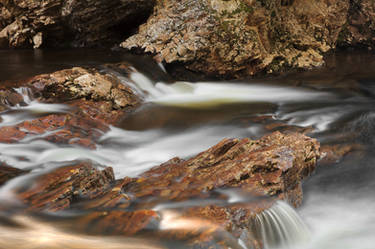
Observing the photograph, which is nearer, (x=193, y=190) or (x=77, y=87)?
(x=193, y=190)

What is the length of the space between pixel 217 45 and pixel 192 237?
22.9 ft

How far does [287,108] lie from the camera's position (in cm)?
773

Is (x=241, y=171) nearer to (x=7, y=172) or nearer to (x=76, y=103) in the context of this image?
(x=7, y=172)

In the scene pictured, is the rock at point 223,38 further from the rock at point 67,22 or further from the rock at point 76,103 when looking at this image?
the rock at point 76,103

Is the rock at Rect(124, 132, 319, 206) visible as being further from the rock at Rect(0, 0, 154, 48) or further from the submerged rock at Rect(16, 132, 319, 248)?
the rock at Rect(0, 0, 154, 48)

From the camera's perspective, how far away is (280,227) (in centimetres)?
345

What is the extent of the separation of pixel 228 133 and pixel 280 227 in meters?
2.96

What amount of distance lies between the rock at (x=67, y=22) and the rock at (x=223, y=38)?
0.90 m

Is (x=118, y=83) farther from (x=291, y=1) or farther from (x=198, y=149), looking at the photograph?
(x=291, y=1)

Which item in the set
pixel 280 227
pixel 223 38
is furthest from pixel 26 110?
pixel 223 38

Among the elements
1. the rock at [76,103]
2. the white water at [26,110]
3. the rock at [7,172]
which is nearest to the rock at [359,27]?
the rock at [76,103]

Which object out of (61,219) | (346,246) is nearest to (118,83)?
(61,219)

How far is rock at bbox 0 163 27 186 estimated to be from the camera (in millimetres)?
4153

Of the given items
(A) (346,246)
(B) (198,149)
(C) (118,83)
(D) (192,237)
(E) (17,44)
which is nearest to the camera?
(D) (192,237)
